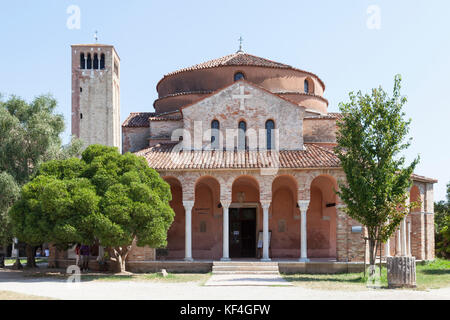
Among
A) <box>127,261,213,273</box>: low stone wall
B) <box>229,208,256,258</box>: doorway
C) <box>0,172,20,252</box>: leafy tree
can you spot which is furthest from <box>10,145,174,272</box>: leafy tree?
<box>229,208,256,258</box>: doorway

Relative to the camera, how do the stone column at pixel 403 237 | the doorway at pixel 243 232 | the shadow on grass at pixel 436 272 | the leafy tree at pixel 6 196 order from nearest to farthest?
the shadow on grass at pixel 436 272 < the leafy tree at pixel 6 196 < the stone column at pixel 403 237 < the doorway at pixel 243 232

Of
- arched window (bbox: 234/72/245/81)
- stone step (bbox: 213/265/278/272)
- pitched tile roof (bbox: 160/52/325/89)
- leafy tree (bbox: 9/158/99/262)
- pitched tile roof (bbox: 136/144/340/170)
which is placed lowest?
stone step (bbox: 213/265/278/272)

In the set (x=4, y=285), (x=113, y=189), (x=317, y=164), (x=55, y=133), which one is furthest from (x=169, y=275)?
(x=55, y=133)

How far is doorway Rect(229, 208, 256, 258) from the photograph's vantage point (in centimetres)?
2730

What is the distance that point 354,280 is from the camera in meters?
19.7

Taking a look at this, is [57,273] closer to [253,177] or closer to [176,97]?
[253,177]

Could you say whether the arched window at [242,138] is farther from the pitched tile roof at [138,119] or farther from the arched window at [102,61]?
the arched window at [102,61]

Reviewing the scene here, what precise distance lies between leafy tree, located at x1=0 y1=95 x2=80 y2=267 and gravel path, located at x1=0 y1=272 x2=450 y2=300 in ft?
29.1

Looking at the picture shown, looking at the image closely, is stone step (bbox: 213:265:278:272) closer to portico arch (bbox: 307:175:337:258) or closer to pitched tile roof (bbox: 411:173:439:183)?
portico arch (bbox: 307:175:337:258)

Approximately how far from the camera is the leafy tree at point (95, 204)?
1945 centimetres

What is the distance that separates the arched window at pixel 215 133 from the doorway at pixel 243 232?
3.69 meters

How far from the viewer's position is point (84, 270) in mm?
23797

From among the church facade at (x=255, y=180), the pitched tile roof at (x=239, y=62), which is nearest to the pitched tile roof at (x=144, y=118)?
the church facade at (x=255, y=180)

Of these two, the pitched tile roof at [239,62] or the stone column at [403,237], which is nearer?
the stone column at [403,237]
